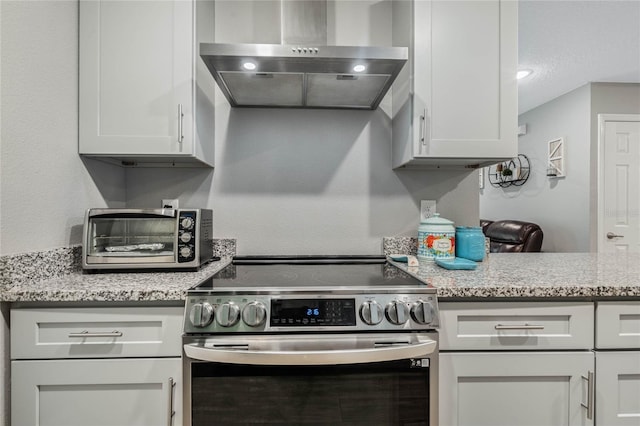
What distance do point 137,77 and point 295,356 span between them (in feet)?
4.26

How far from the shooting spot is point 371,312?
1024 millimetres

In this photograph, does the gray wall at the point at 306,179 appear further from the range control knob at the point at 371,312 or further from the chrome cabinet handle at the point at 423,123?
the range control knob at the point at 371,312

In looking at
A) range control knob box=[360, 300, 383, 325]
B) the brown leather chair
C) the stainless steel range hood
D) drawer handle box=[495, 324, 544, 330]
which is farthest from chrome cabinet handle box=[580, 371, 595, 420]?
the brown leather chair

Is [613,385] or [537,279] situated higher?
[537,279]

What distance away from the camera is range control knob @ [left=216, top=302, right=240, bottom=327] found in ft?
3.28

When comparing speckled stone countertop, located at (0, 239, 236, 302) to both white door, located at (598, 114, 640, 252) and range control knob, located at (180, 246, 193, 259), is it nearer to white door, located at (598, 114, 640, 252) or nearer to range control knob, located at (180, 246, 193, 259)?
range control knob, located at (180, 246, 193, 259)

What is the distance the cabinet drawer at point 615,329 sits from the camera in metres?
1.09

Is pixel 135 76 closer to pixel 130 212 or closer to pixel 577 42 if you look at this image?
pixel 130 212

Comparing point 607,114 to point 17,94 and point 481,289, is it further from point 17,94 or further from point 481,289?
point 17,94

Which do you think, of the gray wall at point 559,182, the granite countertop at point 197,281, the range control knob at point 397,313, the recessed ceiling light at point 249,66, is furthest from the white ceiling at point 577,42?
the range control knob at point 397,313

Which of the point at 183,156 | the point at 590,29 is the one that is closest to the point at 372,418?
the point at 183,156

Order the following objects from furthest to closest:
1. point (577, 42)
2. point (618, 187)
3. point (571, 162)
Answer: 1. point (571, 162)
2. point (618, 187)
3. point (577, 42)

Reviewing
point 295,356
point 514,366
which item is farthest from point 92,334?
point 514,366

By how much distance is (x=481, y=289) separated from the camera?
1.08 meters
